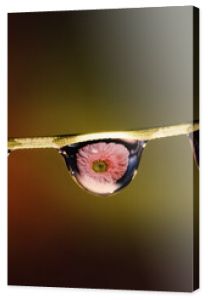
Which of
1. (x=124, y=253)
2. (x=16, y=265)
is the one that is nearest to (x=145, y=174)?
(x=124, y=253)

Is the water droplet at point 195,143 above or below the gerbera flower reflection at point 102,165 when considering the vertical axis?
above

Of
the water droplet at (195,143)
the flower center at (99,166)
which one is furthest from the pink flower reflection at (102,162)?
the water droplet at (195,143)

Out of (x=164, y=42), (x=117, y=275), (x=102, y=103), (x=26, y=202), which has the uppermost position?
(x=164, y=42)

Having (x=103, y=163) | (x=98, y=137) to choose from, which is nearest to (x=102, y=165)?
(x=103, y=163)

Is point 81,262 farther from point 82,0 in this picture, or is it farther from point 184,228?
point 82,0
